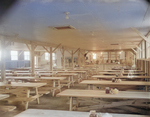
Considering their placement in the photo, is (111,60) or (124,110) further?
(111,60)

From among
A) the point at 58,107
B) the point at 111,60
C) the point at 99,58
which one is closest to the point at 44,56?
the point at 99,58

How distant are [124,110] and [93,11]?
9.21ft

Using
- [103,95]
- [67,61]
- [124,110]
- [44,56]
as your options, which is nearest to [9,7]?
[103,95]

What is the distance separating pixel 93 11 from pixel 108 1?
720 millimetres

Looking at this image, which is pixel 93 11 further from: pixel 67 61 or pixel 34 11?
pixel 67 61

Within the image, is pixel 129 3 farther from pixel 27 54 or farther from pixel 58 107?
pixel 27 54

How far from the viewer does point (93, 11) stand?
3695mm

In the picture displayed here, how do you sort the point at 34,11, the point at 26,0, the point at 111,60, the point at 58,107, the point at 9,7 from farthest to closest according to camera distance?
the point at 111,60 → the point at 58,107 → the point at 34,11 → the point at 9,7 → the point at 26,0

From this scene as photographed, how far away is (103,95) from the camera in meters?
3.29

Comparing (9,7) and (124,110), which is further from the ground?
(9,7)

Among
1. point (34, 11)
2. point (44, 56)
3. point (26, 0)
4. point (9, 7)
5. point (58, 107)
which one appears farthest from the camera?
point (44, 56)

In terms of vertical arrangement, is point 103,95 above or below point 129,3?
below

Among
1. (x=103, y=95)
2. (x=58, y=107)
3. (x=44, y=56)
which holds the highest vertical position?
(x=44, y=56)

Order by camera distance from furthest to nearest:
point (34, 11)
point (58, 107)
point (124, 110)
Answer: point (58, 107), point (124, 110), point (34, 11)
